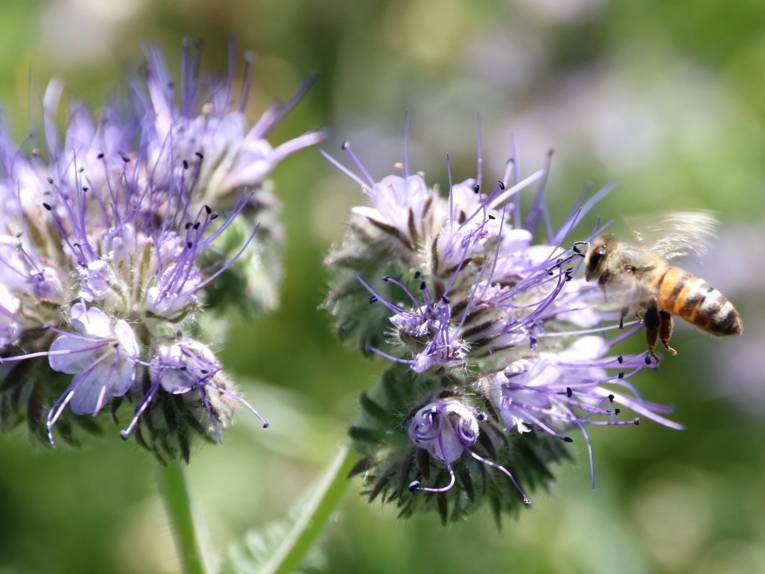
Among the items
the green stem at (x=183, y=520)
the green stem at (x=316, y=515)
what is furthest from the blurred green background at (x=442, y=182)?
the green stem at (x=183, y=520)

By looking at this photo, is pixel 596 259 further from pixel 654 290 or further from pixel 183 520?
pixel 183 520

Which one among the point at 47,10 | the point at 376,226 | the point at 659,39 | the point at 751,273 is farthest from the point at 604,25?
the point at 376,226

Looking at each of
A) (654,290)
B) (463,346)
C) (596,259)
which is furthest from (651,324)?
(463,346)

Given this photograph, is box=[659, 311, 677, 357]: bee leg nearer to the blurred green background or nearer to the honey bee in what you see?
the honey bee

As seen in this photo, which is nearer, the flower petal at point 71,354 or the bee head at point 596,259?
the flower petal at point 71,354

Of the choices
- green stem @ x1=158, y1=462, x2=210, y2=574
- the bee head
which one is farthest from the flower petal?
the bee head

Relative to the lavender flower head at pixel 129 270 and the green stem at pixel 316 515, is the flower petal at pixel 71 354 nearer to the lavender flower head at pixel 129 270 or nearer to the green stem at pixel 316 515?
the lavender flower head at pixel 129 270

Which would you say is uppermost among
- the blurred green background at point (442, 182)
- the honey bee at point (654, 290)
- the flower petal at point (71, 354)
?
the honey bee at point (654, 290)

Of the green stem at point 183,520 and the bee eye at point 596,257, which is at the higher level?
the bee eye at point 596,257
